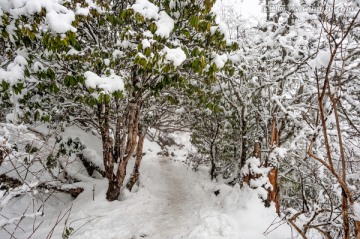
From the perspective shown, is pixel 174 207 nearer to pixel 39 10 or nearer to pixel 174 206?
pixel 174 206

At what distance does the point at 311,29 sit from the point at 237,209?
5.99 metres

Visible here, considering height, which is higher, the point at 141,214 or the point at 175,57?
the point at 175,57

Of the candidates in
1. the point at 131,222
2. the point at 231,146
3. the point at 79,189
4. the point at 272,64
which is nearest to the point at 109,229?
the point at 131,222

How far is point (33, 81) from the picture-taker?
20.1ft

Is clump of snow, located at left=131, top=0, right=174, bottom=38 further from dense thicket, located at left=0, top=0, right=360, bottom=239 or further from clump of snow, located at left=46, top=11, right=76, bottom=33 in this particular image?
clump of snow, located at left=46, top=11, right=76, bottom=33

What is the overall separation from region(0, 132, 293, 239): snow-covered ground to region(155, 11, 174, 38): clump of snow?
4350 millimetres

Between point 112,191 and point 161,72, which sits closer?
point 161,72

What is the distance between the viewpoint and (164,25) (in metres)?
5.32

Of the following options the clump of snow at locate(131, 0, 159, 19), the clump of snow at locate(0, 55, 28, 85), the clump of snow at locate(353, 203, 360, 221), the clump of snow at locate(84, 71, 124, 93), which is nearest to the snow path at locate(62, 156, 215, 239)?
the clump of snow at locate(84, 71, 124, 93)

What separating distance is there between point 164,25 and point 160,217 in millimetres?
5814

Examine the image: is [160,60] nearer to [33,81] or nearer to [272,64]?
[33,81]

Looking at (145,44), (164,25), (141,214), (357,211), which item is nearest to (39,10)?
(145,44)

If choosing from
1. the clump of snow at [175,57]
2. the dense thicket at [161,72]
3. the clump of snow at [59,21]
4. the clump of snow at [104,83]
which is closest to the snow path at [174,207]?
the dense thicket at [161,72]

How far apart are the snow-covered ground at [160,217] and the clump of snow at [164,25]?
14.3 ft
